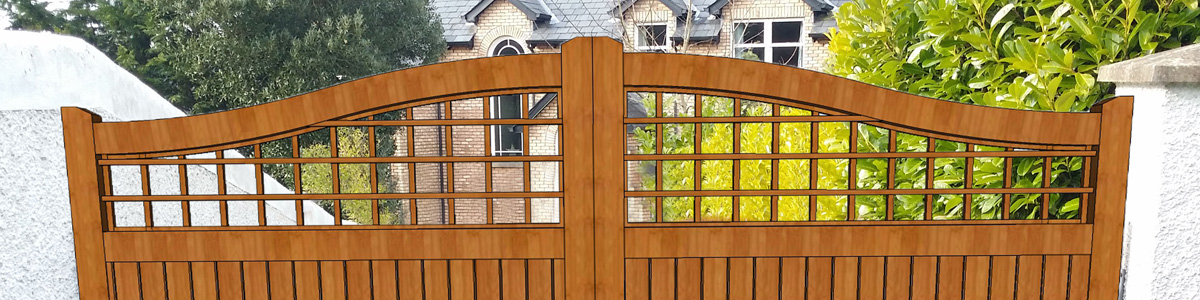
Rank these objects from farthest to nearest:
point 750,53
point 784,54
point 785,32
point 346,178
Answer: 1. point 784,54
2. point 785,32
3. point 750,53
4. point 346,178

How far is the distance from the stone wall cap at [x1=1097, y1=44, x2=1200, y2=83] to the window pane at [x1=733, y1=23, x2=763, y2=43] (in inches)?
496

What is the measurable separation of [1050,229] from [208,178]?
3.30 metres

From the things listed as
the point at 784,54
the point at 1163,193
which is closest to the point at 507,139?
the point at 784,54

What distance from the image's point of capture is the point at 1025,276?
90.8 inches

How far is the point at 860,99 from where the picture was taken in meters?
2.16

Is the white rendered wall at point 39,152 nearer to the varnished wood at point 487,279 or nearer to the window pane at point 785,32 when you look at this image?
the varnished wood at point 487,279

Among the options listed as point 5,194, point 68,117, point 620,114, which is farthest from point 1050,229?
point 5,194

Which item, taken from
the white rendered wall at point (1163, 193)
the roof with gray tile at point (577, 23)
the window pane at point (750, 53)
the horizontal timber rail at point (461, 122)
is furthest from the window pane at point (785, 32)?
the horizontal timber rail at point (461, 122)

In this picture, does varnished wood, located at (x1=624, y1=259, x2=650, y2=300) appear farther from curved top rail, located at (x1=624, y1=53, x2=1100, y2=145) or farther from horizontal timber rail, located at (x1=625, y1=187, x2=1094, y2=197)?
curved top rail, located at (x1=624, y1=53, x2=1100, y2=145)

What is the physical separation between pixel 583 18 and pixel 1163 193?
14031mm

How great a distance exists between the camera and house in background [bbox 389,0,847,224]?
1450 centimetres

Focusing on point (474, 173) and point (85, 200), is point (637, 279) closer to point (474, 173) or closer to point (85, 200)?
point (85, 200)

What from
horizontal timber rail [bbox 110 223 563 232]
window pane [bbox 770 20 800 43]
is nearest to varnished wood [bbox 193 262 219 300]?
horizontal timber rail [bbox 110 223 563 232]

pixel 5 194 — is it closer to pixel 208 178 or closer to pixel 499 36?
pixel 208 178
